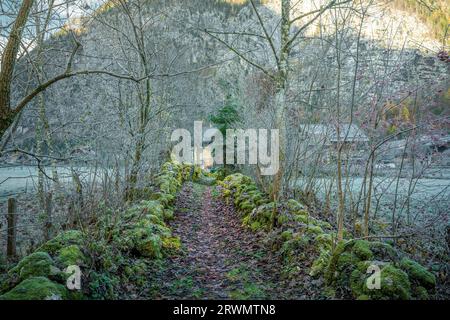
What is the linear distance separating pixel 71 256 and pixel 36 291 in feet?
2.76

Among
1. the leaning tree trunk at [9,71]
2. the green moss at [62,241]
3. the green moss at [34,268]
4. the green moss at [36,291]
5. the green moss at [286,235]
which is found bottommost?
the green moss at [286,235]

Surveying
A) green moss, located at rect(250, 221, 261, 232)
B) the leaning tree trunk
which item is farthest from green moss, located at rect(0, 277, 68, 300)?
green moss, located at rect(250, 221, 261, 232)

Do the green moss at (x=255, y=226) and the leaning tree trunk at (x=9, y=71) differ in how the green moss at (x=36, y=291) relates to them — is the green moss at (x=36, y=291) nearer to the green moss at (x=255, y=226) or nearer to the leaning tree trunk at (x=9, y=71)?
Result: the leaning tree trunk at (x=9, y=71)

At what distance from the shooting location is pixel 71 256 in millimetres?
4227

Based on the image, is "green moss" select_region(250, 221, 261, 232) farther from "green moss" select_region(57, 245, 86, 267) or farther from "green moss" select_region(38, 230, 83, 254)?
"green moss" select_region(57, 245, 86, 267)

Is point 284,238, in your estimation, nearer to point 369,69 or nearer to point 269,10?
point 369,69

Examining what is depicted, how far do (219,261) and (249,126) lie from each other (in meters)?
9.12

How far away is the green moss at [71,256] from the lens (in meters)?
4.11

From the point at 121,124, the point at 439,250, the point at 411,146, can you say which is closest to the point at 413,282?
the point at 439,250

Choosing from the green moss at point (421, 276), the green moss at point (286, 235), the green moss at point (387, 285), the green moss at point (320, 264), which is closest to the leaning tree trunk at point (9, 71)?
the green moss at point (320, 264)

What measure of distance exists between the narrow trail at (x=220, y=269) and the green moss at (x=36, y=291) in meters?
1.63

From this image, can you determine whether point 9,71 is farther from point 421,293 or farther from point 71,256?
point 421,293

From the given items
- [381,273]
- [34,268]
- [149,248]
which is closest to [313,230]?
[381,273]

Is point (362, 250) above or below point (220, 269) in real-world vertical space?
above
